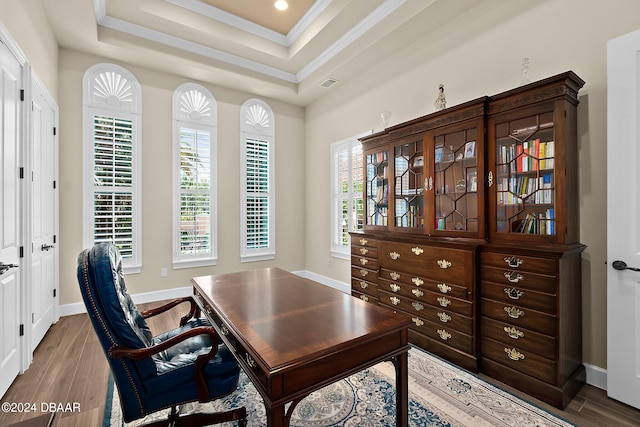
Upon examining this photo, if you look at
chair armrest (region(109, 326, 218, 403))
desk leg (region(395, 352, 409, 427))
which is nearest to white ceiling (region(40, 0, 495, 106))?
desk leg (region(395, 352, 409, 427))

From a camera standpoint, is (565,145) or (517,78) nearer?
(565,145)

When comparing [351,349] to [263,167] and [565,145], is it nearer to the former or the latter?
[565,145]

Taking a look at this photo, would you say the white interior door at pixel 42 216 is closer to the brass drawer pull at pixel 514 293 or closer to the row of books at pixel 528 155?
the brass drawer pull at pixel 514 293

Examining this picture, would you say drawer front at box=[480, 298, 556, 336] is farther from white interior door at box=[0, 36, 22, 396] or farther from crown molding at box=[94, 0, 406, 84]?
white interior door at box=[0, 36, 22, 396]

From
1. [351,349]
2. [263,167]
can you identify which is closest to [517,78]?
[351,349]

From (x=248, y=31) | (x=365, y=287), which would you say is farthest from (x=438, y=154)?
(x=248, y=31)

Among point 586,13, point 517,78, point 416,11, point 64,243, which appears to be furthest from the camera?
point 64,243

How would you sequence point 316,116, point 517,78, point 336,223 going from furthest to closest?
point 316,116, point 336,223, point 517,78

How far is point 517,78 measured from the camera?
106 inches

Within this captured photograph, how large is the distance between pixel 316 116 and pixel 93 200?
3606 millimetres

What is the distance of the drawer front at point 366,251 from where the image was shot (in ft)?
11.0

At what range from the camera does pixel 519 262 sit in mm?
2191

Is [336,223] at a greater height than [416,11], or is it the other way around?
[416,11]

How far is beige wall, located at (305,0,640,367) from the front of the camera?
7.29 feet
